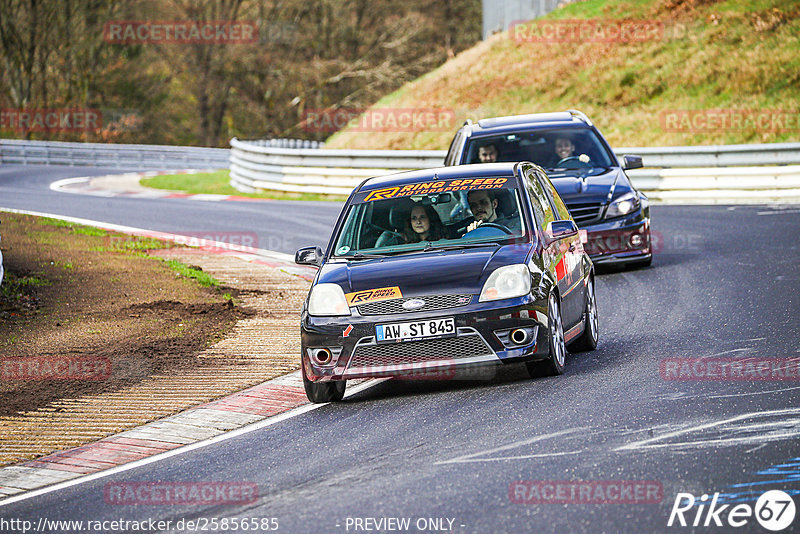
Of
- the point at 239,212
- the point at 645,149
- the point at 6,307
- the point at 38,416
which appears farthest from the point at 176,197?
the point at 38,416

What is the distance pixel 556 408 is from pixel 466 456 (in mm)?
1214

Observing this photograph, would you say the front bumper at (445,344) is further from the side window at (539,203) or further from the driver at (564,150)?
the driver at (564,150)

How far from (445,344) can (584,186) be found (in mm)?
6456

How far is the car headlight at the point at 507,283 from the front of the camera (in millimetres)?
8359

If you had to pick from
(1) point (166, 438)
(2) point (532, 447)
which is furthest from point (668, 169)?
(2) point (532, 447)

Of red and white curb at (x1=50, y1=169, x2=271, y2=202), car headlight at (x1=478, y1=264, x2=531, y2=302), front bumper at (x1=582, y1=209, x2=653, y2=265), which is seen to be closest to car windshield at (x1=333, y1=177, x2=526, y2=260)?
car headlight at (x1=478, y1=264, x2=531, y2=302)

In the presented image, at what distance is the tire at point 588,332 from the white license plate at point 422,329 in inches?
77.1

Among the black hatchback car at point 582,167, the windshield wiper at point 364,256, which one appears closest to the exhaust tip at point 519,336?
the windshield wiper at point 364,256

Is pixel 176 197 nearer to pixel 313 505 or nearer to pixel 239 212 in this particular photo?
pixel 239 212

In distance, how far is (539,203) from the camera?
977 cm

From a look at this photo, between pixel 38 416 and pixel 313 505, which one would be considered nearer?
pixel 313 505

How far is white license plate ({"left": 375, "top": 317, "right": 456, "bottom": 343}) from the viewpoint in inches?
324

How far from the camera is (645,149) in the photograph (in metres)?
24.4

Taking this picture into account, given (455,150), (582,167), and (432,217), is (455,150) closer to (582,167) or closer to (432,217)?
(582,167)
